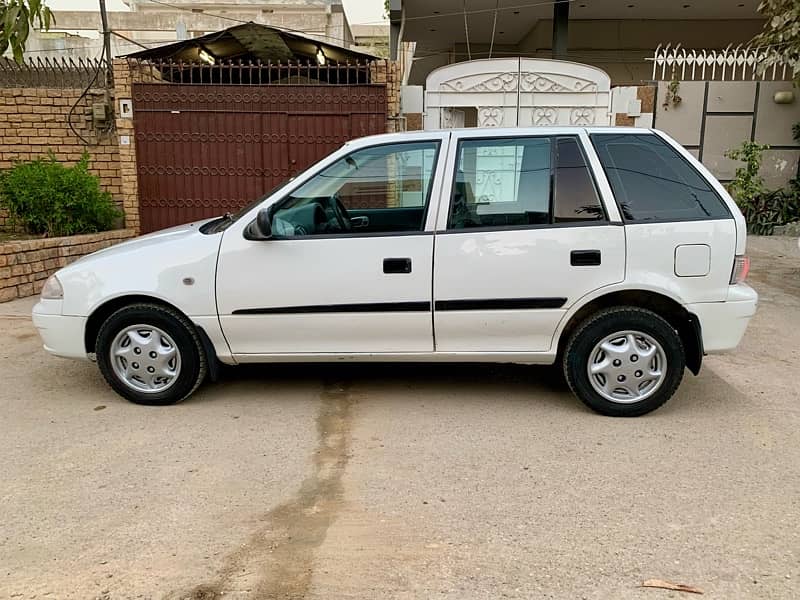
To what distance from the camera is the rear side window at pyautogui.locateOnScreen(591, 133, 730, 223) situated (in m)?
4.10

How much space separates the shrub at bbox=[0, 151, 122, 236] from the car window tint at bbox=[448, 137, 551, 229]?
5655mm

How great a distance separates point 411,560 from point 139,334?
8.08 feet

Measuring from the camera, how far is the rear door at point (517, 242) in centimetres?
408

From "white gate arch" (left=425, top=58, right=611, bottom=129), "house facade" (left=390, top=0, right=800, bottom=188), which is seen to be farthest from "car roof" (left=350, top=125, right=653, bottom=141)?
"white gate arch" (left=425, top=58, right=611, bottom=129)

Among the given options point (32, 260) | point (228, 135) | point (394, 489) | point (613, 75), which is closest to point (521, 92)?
point (228, 135)

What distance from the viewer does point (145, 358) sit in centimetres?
431

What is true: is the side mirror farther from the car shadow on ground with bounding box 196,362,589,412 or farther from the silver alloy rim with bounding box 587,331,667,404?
the silver alloy rim with bounding box 587,331,667,404

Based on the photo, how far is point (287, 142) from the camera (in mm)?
9352

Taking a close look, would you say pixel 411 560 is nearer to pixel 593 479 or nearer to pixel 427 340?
pixel 593 479

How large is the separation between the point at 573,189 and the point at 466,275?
863mm

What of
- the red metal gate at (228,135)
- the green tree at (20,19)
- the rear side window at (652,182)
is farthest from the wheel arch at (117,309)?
the red metal gate at (228,135)

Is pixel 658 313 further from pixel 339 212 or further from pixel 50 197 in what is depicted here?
pixel 50 197

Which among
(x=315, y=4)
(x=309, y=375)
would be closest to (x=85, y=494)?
(x=309, y=375)

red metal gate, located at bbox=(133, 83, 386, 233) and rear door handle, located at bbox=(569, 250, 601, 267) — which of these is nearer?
rear door handle, located at bbox=(569, 250, 601, 267)
